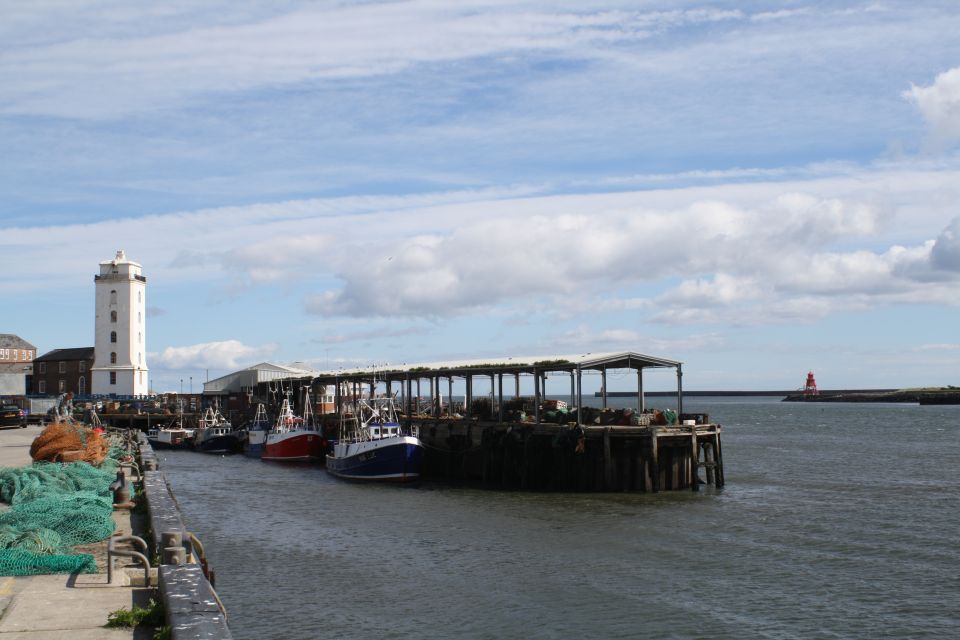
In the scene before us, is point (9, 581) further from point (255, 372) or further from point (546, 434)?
point (255, 372)

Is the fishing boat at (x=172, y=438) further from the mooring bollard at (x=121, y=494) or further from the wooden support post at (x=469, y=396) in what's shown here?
the mooring bollard at (x=121, y=494)

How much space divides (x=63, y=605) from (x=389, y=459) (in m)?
37.3

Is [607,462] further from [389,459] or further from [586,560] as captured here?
[586,560]

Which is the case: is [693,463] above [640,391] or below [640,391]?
below

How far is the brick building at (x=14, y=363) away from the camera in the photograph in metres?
119

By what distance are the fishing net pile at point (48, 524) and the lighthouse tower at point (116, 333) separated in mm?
86885

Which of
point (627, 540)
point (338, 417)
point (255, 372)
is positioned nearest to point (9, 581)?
point (627, 540)

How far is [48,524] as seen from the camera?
18.0 m

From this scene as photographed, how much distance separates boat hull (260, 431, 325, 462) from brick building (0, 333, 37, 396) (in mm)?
64173

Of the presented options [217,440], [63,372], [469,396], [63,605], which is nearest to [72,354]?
[63,372]

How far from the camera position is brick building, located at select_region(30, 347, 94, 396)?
4670 inches

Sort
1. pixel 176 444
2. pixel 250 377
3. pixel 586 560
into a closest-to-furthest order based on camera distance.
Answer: pixel 586 560 → pixel 176 444 → pixel 250 377

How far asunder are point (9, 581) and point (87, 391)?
368ft

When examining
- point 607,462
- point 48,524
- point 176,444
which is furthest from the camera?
point 176,444
